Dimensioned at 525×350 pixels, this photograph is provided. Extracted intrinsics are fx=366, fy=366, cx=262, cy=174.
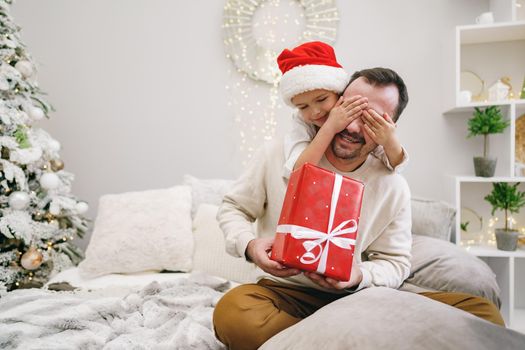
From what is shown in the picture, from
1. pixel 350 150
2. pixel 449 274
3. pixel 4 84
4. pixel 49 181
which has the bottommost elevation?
pixel 449 274

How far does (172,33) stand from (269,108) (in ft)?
2.74

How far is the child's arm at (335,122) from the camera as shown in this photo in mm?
977

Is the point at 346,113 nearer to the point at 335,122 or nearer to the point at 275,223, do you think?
the point at 335,122

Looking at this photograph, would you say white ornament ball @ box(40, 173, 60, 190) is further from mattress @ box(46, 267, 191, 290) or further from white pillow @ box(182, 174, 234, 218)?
white pillow @ box(182, 174, 234, 218)

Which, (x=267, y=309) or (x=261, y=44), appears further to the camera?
(x=261, y=44)

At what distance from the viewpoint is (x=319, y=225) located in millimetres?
839

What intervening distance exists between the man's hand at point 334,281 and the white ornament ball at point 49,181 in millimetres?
1648

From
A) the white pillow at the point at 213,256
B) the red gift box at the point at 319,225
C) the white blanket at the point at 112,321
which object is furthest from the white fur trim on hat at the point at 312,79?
the white pillow at the point at 213,256

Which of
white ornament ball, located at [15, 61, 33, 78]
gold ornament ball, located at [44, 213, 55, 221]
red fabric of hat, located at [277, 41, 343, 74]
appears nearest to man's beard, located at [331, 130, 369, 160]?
red fabric of hat, located at [277, 41, 343, 74]

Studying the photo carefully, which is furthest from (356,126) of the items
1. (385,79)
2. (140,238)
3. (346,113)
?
(140,238)

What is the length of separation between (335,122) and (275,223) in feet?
1.29

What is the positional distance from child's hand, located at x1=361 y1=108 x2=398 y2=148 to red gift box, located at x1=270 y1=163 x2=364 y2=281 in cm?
20

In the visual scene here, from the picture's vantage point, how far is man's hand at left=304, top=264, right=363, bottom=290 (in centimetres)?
88

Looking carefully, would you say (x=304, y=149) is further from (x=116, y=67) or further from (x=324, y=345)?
(x=116, y=67)
